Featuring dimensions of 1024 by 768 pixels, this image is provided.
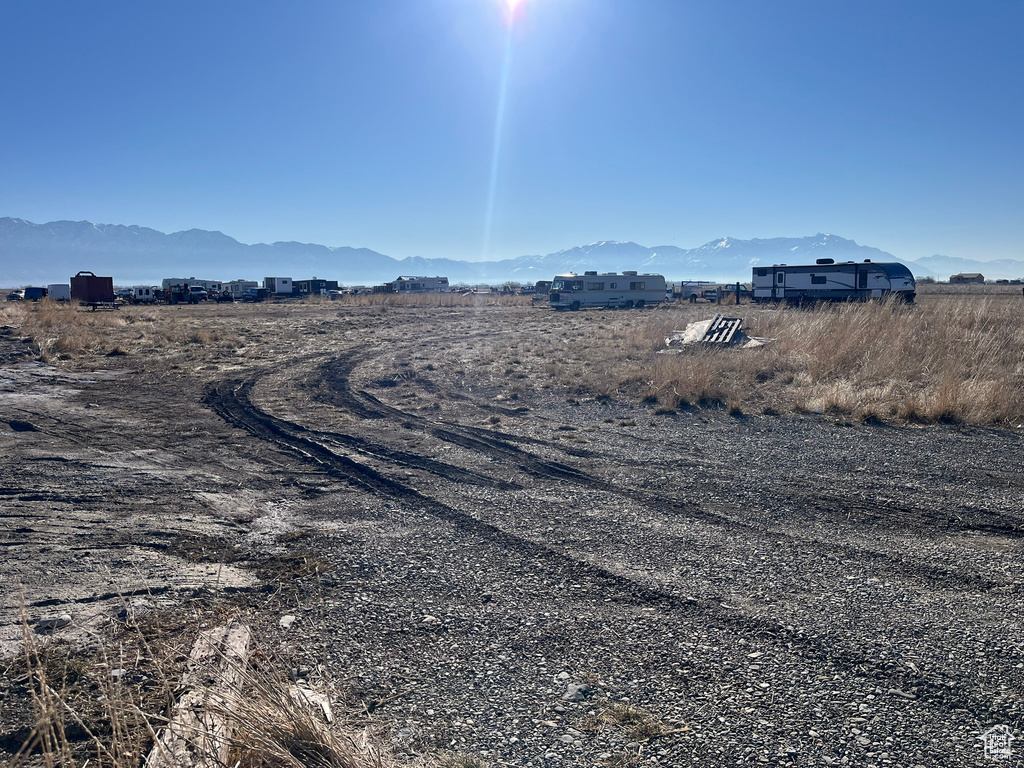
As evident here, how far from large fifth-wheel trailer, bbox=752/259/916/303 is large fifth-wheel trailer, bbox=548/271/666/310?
51.3 ft

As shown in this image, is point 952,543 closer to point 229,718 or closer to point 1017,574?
point 1017,574

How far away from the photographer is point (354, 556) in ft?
19.2

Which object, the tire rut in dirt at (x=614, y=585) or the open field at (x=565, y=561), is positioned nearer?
the open field at (x=565, y=561)

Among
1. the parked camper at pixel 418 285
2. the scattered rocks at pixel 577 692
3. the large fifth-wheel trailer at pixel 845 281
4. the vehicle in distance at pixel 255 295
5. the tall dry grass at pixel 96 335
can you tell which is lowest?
the scattered rocks at pixel 577 692

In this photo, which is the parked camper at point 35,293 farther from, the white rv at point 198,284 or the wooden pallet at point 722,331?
the wooden pallet at point 722,331

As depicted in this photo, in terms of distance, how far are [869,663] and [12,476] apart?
29.4 ft

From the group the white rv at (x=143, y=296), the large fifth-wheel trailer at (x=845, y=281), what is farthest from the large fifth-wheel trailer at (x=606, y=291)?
the white rv at (x=143, y=296)

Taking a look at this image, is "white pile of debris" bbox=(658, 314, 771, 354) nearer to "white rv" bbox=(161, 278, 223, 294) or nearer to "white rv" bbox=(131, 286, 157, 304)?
"white rv" bbox=(131, 286, 157, 304)

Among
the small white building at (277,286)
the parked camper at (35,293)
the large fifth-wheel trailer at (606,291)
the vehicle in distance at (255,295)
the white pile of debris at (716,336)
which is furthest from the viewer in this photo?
the small white building at (277,286)

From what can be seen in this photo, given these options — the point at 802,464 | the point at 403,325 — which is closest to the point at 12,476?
the point at 802,464

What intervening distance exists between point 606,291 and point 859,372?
40.7m

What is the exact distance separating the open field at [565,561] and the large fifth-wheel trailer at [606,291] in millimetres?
40160

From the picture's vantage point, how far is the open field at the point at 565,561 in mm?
3596

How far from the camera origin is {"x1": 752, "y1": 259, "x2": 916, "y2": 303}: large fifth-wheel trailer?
122 ft
